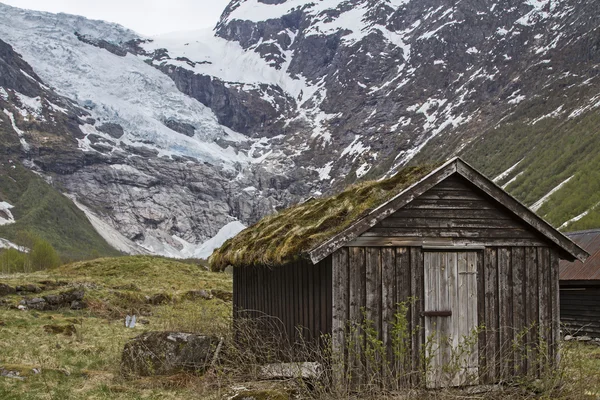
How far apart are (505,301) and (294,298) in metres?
3.49

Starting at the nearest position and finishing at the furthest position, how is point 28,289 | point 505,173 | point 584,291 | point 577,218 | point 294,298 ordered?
1. point 294,298
2. point 584,291
3. point 28,289
4. point 577,218
5. point 505,173

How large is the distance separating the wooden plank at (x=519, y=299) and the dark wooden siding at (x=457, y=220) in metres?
0.23

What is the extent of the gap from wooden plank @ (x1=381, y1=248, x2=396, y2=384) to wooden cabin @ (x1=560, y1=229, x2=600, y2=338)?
11758 millimetres

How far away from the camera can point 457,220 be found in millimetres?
10719

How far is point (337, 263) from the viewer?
9906 mm

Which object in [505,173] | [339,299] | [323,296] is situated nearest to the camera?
[339,299]

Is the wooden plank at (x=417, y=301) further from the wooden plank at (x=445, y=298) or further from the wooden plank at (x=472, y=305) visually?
the wooden plank at (x=472, y=305)

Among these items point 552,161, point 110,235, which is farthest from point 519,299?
point 110,235

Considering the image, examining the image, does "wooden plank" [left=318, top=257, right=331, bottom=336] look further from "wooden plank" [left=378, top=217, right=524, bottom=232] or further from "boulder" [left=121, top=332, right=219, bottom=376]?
"boulder" [left=121, top=332, right=219, bottom=376]

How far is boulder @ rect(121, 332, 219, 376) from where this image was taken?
11.8 meters

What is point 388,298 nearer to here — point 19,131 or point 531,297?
point 531,297

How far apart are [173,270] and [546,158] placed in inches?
3073

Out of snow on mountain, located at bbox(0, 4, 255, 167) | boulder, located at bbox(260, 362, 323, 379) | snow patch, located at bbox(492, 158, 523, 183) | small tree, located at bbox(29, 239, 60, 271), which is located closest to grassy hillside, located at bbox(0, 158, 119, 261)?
snow on mountain, located at bbox(0, 4, 255, 167)

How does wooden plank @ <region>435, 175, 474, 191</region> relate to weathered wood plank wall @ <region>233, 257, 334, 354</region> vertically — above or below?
above
